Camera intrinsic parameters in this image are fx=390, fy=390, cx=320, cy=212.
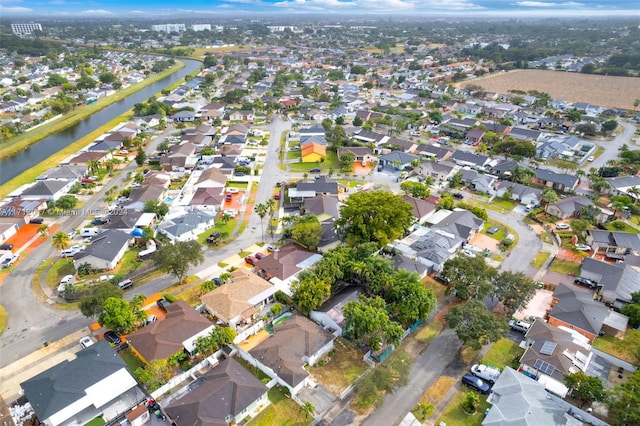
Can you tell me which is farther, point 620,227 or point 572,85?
point 572,85

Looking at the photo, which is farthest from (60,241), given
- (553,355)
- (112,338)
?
(553,355)

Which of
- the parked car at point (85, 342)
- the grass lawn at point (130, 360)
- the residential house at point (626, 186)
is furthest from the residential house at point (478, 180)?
the parked car at point (85, 342)

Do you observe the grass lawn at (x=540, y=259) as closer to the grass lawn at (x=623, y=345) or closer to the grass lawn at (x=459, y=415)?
the grass lawn at (x=623, y=345)

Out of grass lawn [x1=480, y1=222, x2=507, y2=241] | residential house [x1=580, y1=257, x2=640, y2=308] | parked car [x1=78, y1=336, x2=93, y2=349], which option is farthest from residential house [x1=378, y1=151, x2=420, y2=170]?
parked car [x1=78, y1=336, x2=93, y2=349]

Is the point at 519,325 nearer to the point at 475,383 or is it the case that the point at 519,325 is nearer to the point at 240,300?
the point at 475,383

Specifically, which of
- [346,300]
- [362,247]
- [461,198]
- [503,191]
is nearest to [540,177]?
[503,191]

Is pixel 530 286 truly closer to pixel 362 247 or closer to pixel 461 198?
pixel 362 247
